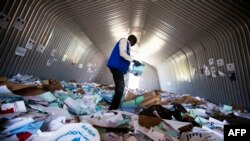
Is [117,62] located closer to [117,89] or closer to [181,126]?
[117,89]

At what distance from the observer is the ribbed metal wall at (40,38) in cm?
442

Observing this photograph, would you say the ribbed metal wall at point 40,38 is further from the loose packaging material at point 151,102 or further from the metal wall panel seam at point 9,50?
the loose packaging material at point 151,102

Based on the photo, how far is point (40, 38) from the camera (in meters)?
5.69

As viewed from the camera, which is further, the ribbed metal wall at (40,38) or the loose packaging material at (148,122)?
the ribbed metal wall at (40,38)

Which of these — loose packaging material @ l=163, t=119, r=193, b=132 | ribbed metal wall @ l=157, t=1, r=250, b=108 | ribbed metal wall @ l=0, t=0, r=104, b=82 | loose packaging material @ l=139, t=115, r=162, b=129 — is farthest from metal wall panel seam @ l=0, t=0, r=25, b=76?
ribbed metal wall @ l=157, t=1, r=250, b=108

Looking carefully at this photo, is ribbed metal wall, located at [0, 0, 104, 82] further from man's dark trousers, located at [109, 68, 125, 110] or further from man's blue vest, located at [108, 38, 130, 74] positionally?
man's dark trousers, located at [109, 68, 125, 110]

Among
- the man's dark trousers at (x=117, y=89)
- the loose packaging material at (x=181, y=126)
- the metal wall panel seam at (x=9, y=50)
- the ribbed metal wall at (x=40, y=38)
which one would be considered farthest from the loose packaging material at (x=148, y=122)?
the metal wall panel seam at (x=9, y=50)

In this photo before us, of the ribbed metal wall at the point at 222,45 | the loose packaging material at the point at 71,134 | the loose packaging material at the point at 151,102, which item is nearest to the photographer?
the loose packaging material at the point at 71,134

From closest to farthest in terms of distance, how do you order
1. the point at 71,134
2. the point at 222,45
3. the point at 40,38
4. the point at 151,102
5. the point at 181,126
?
the point at 71,134, the point at 181,126, the point at 151,102, the point at 40,38, the point at 222,45

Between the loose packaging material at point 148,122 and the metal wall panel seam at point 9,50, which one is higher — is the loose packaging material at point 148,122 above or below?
below

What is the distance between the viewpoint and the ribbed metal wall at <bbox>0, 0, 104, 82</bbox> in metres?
4.42

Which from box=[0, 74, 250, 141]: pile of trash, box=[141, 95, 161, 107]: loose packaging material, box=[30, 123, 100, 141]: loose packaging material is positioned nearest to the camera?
box=[30, 123, 100, 141]: loose packaging material

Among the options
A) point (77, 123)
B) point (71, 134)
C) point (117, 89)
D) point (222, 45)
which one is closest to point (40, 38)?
point (117, 89)

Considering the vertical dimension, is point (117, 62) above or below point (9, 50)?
above
